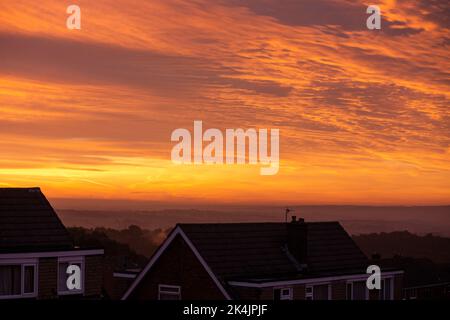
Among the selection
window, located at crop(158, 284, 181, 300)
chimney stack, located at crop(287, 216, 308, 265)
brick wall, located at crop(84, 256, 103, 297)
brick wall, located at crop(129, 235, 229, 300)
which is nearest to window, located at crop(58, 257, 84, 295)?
brick wall, located at crop(84, 256, 103, 297)

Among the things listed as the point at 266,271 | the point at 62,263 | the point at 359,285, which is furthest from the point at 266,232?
the point at 62,263

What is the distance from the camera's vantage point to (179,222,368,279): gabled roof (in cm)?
4425

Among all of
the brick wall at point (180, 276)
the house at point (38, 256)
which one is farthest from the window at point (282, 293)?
the house at point (38, 256)

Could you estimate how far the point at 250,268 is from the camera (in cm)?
4522

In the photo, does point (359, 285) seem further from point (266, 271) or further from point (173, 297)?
point (173, 297)

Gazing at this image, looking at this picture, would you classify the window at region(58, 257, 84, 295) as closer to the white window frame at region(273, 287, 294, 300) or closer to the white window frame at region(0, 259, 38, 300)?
Answer: the white window frame at region(0, 259, 38, 300)

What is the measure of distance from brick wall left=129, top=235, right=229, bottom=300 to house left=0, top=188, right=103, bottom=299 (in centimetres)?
441

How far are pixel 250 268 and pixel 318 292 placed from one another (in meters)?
4.07

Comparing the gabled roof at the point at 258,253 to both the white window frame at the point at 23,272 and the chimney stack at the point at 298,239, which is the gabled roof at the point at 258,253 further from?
the white window frame at the point at 23,272

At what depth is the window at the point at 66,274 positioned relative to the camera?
48156 millimetres
